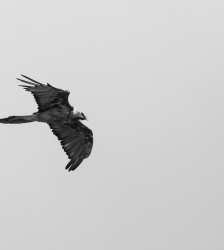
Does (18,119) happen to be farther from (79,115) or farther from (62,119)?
(79,115)

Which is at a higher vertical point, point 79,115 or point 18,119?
point 79,115

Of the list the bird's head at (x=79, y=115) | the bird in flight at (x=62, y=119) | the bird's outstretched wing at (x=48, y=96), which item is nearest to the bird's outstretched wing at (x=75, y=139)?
the bird in flight at (x=62, y=119)

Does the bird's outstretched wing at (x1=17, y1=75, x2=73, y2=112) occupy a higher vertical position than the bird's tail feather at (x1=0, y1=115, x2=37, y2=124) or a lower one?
higher

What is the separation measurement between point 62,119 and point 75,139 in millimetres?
1674

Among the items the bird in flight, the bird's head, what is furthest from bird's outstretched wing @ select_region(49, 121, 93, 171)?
the bird's head

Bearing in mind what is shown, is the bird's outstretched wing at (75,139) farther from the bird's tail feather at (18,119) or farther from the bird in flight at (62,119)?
the bird's tail feather at (18,119)

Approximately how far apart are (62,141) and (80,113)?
6.34 ft

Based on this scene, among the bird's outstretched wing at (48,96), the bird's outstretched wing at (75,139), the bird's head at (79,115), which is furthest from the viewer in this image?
the bird's outstretched wing at (75,139)

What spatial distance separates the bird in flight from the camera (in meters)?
22.0

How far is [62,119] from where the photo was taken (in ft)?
76.2

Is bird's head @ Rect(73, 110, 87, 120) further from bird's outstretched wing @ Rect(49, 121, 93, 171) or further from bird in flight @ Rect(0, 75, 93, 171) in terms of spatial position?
A: bird's outstretched wing @ Rect(49, 121, 93, 171)

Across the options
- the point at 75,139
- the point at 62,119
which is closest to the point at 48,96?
the point at 62,119

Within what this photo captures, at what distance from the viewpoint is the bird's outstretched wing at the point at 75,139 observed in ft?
80.2

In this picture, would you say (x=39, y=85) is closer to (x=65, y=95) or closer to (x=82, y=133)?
(x=65, y=95)
